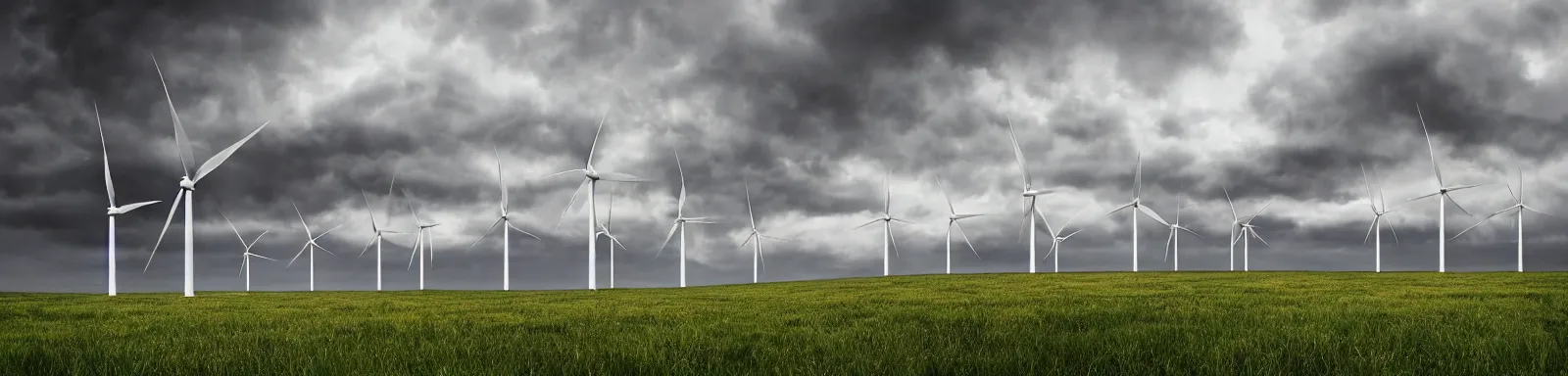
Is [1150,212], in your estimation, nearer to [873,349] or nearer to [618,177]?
[618,177]

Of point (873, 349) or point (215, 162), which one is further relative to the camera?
point (215, 162)

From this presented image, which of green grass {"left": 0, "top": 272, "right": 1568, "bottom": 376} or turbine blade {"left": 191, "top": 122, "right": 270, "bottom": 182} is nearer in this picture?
green grass {"left": 0, "top": 272, "right": 1568, "bottom": 376}

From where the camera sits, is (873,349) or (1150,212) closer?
(873,349)

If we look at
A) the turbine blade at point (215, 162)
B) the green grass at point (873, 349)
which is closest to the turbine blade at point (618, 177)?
the turbine blade at point (215, 162)

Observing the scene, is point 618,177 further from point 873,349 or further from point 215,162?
point 873,349

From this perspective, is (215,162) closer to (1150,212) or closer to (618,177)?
(618,177)

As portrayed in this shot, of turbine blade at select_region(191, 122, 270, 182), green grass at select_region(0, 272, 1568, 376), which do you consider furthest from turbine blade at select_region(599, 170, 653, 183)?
green grass at select_region(0, 272, 1568, 376)

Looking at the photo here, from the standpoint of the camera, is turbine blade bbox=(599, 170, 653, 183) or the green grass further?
turbine blade bbox=(599, 170, 653, 183)

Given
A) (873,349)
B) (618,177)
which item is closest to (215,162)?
(618,177)

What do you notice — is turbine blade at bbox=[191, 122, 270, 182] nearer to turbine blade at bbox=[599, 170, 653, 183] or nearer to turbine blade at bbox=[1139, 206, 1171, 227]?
turbine blade at bbox=[599, 170, 653, 183]

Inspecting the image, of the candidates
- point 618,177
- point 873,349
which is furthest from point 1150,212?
point 873,349

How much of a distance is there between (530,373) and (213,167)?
244ft

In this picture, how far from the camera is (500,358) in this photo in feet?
30.0

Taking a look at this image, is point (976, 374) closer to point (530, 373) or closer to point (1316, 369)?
point (1316, 369)
